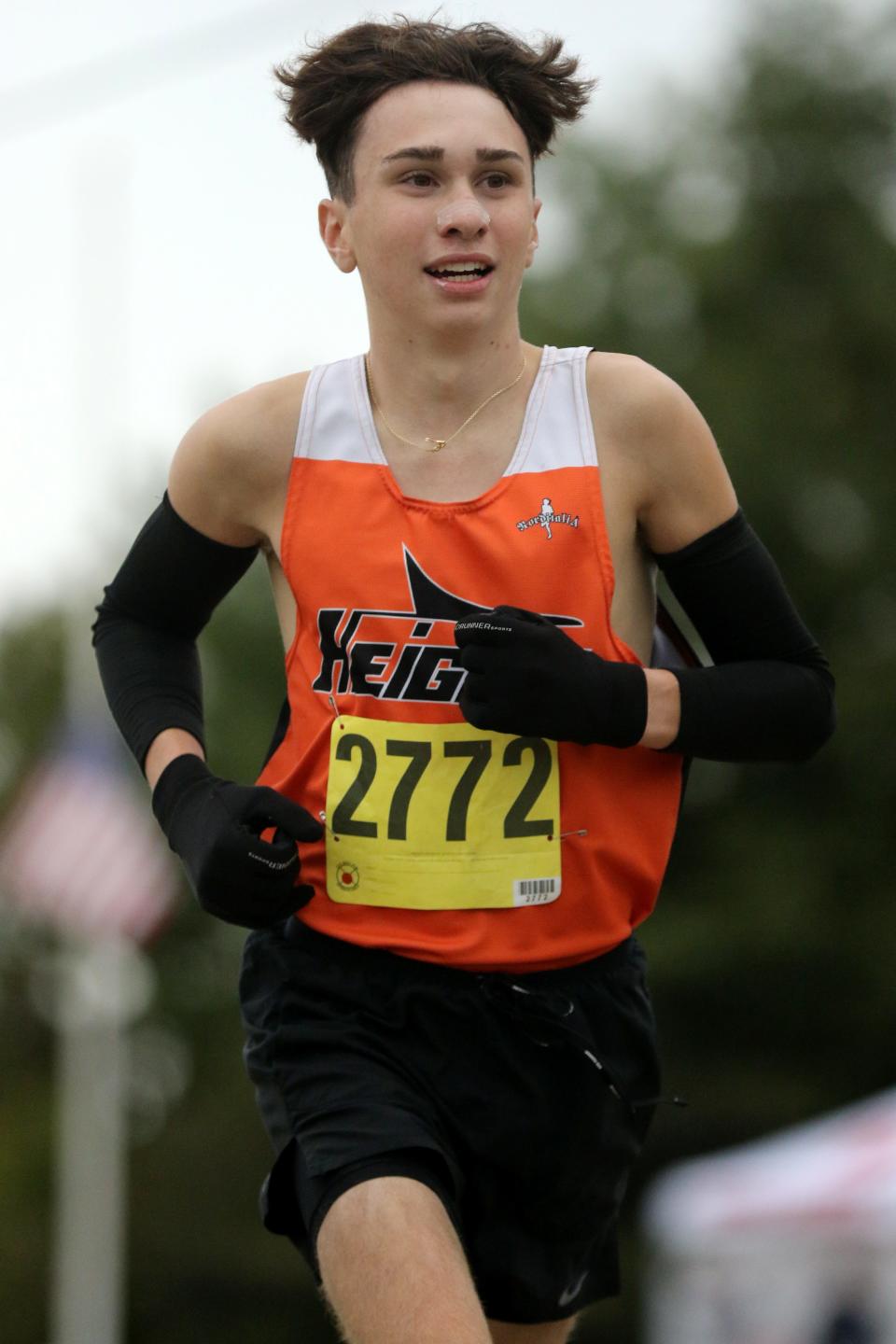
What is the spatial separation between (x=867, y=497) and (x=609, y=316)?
12.0 ft

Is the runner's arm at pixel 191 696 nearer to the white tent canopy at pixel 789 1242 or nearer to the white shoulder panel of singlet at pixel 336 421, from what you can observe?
the white shoulder panel of singlet at pixel 336 421

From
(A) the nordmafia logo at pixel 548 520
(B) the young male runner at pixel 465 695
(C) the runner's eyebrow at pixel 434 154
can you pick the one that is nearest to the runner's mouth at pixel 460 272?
(B) the young male runner at pixel 465 695

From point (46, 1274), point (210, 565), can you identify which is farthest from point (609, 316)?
point (210, 565)

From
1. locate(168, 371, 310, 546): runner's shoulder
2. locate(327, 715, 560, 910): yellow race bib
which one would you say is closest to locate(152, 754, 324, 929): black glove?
locate(327, 715, 560, 910): yellow race bib

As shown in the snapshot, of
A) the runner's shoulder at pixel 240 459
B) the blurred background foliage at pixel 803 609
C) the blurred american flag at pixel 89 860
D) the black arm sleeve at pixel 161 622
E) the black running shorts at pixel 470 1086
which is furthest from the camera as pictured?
the blurred background foliage at pixel 803 609

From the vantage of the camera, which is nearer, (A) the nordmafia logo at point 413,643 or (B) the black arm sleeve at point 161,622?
(A) the nordmafia logo at point 413,643

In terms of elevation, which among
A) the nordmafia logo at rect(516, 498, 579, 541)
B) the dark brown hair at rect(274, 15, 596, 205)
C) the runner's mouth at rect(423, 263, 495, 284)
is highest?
the dark brown hair at rect(274, 15, 596, 205)

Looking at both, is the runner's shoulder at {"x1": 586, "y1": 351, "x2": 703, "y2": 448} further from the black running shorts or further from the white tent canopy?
the white tent canopy

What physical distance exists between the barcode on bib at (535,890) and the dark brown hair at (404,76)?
3.94 ft

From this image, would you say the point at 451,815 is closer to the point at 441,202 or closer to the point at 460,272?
the point at 460,272

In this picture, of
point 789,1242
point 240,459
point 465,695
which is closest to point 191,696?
point 240,459

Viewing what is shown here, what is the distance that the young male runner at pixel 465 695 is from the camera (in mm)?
3107

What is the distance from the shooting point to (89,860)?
1344 cm

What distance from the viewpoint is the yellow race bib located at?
10.2ft
